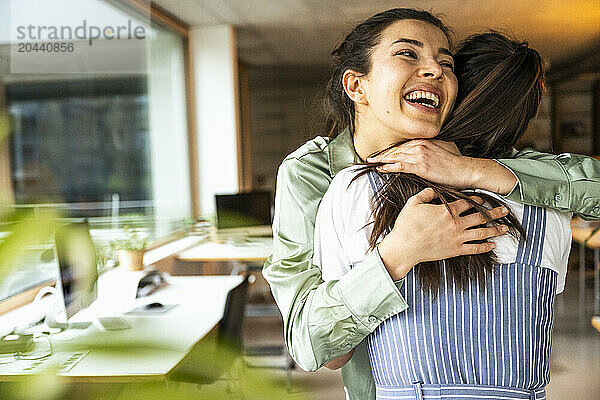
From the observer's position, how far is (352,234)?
2.85ft

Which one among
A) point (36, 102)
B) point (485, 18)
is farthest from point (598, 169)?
point (485, 18)

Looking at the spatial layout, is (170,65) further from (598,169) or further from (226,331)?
(598,169)

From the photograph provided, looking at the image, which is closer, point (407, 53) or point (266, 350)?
point (407, 53)

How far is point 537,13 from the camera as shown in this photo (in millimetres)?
5938

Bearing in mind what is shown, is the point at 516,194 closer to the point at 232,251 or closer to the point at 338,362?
the point at 338,362

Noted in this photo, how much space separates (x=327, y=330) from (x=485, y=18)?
5.54 meters

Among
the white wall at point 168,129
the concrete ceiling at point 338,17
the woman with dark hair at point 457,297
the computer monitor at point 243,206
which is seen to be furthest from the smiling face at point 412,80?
the white wall at point 168,129

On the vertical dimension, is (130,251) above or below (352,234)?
below

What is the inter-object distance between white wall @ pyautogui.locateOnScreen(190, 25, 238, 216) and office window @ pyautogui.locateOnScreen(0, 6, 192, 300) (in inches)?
7.1

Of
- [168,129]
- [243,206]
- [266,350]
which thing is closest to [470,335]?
[266,350]

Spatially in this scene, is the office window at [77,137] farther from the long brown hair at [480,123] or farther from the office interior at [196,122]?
the long brown hair at [480,123]

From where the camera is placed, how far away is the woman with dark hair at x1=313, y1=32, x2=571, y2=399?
0.84 metres

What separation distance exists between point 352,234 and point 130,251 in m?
2.68

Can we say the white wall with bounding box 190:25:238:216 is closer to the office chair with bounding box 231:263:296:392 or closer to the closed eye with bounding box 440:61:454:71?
the office chair with bounding box 231:263:296:392
